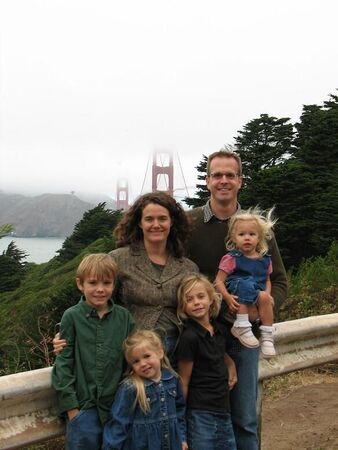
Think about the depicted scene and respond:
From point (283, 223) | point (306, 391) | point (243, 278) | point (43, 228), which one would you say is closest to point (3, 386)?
point (243, 278)

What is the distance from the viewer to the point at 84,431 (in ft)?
8.13

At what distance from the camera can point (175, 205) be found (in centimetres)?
294

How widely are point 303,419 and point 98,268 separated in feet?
A: 7.19

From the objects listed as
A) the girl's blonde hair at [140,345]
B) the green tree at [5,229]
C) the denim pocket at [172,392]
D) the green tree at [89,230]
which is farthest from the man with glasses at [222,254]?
the green tree at [89,230]

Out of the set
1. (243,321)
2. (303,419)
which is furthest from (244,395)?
(303,419)

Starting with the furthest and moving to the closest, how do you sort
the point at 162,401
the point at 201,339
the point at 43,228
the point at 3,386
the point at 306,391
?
the point at 43,228, the point at 306,391, the point at 201,339, the point at 162,401, the point at 3,386

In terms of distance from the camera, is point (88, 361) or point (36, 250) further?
point (36, 250)

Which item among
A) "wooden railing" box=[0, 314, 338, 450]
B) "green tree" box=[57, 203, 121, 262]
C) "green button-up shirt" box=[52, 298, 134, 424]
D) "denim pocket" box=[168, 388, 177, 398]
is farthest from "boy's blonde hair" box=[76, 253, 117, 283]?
"green tree" box=[57, 203, 121, 262]

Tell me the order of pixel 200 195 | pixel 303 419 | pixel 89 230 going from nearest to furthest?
pixel 303 419
pixel 200 195
pixel 89 230

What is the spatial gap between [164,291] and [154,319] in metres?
0.13

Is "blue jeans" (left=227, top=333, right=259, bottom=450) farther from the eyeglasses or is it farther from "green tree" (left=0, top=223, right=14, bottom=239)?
"green tree" (left=0, top=223, right=14, bottom=239)

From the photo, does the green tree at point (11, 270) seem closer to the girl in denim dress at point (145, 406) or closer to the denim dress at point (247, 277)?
the denim dress at point (247, 277)

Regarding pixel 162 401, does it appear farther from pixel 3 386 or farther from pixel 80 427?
pixel 3 386

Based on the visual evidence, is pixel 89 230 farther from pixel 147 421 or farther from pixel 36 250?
pixel 36 250
